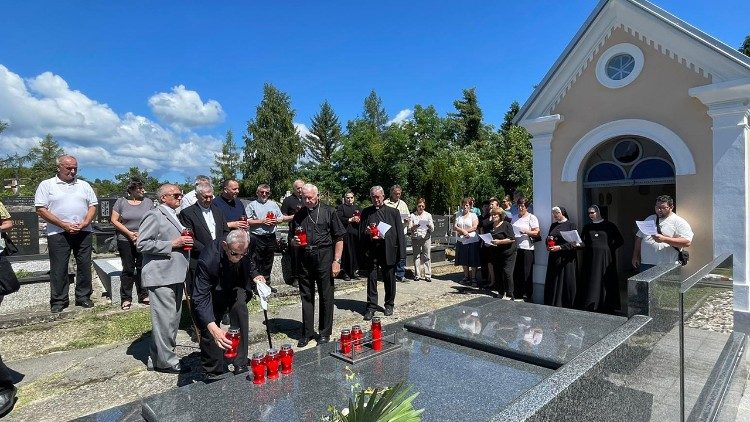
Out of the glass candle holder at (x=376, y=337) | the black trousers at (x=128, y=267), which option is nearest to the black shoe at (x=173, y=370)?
the glass candle holder at (x=376, y=337)

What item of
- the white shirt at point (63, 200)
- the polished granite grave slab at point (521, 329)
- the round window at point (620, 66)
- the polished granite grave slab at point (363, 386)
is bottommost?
the polished granite grave slab at point (363, 386)

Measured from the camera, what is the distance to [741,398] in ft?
14.4

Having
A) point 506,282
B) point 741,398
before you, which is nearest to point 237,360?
point 741,398

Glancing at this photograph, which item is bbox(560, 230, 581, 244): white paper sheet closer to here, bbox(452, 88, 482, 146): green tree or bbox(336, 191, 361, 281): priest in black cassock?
bbox(336, 191, 361, 281): priest in black cassock

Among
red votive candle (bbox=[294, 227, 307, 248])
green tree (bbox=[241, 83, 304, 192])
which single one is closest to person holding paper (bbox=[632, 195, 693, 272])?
red votive candle (bbox=[294, 227, 307, 248])

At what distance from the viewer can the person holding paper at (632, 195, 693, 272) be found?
6.18 meters

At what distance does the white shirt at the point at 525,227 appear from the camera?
800 centimetres

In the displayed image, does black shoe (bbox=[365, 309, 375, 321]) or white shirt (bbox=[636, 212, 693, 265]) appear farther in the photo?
black shoe (bbox=[365, 309, 375, 321])

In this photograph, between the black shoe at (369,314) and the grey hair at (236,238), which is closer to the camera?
the grey hair at (236,238)

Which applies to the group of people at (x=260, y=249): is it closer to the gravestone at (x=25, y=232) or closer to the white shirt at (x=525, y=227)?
the white shirt at (x=525, y=227)

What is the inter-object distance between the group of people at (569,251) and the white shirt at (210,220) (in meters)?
4.86

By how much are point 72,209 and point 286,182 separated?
3524 centimetres

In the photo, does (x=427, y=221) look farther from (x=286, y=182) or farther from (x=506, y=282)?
(x=286, y=182)

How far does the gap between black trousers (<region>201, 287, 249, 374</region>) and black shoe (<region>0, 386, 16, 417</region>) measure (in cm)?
171
